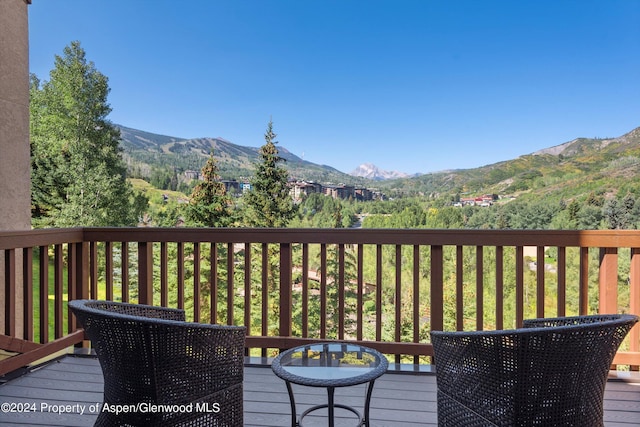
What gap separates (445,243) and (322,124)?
2362 cm

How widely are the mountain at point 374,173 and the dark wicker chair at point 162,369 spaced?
63.4 feet

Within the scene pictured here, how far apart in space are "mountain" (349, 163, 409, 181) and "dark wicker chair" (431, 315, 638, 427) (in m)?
19.3

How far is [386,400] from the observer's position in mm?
2275

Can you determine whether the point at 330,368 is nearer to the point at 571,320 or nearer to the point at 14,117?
the point at 571,320

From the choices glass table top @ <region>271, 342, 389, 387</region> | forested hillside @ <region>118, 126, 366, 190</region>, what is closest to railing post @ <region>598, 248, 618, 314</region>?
glass table top @ <region>271, 342, 389, 387</region>

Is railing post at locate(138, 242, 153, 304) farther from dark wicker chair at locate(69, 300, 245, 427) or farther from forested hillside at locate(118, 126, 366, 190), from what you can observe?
forested hillside at locate(118, 126, 366, 190)

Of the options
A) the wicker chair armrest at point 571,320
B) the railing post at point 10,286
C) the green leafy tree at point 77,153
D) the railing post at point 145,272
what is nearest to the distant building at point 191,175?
the green leafy tree at point 77,153

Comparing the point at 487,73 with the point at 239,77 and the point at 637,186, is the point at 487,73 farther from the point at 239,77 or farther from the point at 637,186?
the point at 239,77

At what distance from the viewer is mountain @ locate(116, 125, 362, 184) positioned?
19406mm

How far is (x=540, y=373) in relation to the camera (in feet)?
3.93

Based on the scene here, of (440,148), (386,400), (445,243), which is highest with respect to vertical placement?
(440,148)

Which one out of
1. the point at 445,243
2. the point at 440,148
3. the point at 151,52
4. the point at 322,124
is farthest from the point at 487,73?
the point at 445,243

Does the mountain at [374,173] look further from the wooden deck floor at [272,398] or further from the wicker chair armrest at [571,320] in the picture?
the wicker chair armrest at [571,320]

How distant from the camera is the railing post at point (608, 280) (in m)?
2.62
